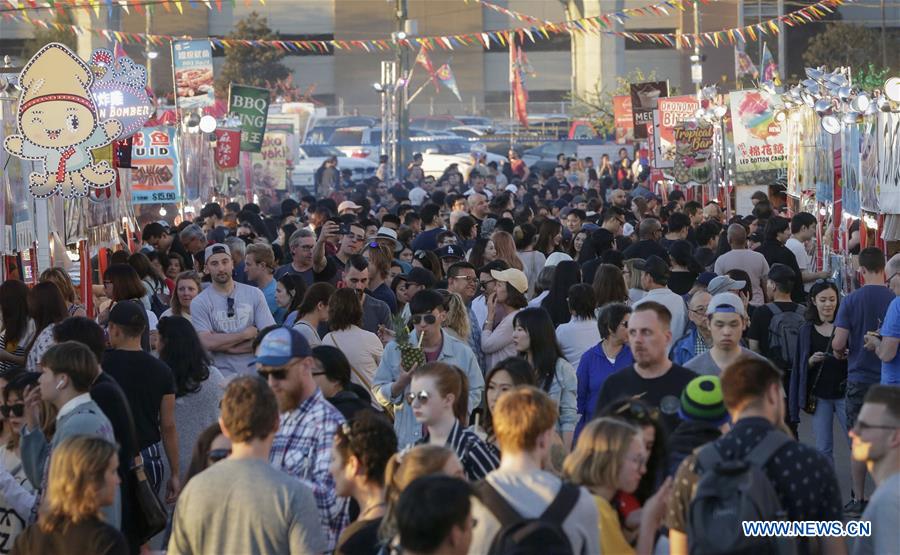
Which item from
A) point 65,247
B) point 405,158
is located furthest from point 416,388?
point 405,158

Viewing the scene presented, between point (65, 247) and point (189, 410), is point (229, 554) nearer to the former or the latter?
point (189, 410)

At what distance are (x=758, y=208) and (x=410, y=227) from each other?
4.44 meters

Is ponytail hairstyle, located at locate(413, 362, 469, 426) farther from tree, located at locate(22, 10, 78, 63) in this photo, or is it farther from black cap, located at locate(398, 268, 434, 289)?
tree, located at locate(22, 10, 78, 63)

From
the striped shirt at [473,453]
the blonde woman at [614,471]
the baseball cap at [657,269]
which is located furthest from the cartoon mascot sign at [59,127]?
the blonde woman at [614,471]

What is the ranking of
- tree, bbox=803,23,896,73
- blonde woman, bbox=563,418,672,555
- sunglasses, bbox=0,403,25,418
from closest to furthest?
blonde woman, bbox=563,418,672,555
sunglasses, bbox=0,403,25,418
tree, bbox=803,23,896,73

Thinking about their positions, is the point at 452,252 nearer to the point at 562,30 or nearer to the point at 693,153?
the point at 693,153

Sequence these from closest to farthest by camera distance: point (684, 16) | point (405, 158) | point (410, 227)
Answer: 1. point (410, 227)
2. point (405, 158)
3. point (684, 16)

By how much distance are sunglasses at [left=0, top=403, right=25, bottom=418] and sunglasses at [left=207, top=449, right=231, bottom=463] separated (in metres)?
1.45

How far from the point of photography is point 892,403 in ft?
17.9

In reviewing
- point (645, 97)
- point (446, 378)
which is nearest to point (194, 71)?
point (645, 97)

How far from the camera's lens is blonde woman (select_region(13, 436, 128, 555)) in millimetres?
5375

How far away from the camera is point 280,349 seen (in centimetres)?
643

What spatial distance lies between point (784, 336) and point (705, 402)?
489cm

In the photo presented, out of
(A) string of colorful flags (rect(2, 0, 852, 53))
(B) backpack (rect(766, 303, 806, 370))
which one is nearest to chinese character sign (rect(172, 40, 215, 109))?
(A) string of colorful flags (rect(2, 0, 852, 53))
